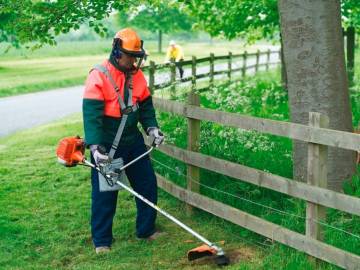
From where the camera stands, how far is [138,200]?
682 centimetres

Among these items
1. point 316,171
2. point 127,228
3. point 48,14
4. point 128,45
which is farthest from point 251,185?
point 48,14

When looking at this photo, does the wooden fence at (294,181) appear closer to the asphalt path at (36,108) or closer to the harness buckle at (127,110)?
the harness buckle at (127,110)

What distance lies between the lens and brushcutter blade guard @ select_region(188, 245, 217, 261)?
5.95 meters

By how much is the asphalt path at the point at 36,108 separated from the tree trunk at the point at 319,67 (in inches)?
266

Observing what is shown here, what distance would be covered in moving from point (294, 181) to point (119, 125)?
1664 mm

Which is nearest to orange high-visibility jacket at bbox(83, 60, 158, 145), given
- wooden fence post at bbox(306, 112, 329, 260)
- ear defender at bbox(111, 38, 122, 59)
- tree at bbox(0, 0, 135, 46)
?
ear defender at bbox(111, 38, 122, 59)

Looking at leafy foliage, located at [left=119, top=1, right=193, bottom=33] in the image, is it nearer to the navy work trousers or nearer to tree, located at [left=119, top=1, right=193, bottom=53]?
tree, located at [left=119, top=1, right=193, bottom=53]

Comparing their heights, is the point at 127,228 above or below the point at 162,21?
below

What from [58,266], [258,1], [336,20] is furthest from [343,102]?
[258,1]

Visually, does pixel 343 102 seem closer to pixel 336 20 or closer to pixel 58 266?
pixel 336 20

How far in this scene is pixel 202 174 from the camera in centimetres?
768

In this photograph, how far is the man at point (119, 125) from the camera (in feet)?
20.0

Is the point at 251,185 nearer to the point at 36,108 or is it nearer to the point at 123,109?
the point at 123,109

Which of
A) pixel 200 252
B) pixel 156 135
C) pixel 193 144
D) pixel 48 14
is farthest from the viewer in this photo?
pixel 48 14
